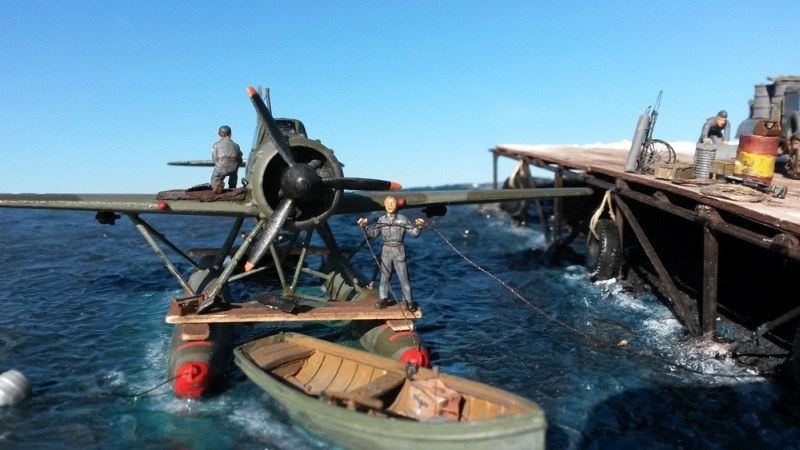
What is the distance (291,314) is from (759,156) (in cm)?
1265

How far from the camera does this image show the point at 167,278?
20.6 m

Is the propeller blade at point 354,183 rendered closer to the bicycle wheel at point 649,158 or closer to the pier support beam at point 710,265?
the pier support beam at point 710,265

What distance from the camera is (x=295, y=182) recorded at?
10523mm

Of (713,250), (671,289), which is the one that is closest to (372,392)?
(713,250)

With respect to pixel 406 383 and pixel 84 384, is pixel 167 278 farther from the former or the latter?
pixel 406 383

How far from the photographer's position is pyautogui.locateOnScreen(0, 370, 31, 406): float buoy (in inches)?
398

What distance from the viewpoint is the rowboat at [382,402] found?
21.2 feet

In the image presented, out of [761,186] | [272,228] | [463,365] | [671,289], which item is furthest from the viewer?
[671,289]

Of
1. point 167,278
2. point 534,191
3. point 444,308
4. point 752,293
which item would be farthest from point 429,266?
point 752,293

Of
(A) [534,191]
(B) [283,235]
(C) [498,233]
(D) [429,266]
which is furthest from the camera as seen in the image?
(C) [498,233]

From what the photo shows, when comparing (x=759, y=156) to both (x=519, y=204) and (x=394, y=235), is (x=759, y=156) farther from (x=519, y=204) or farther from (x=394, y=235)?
(x=519, y=204)

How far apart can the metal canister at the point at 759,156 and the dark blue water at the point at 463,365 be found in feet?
14.6

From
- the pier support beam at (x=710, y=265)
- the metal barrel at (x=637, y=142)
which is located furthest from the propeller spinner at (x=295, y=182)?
the metal barrel at (x=637, y=142)

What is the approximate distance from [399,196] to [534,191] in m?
4.30
